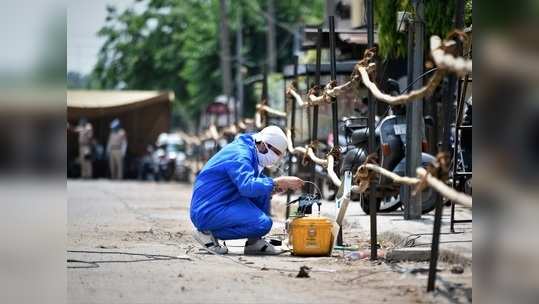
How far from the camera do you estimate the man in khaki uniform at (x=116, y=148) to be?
4156 centimetres

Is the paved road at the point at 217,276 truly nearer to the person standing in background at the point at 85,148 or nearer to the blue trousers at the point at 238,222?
the blue trousers at the point at 238,222

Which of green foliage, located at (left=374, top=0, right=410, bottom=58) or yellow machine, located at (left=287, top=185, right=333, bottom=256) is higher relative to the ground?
green foliage, located at (left=374, top=0, right=410, bottom=58)

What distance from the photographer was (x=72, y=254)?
1221 cm

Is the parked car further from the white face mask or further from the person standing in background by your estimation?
the white face mask

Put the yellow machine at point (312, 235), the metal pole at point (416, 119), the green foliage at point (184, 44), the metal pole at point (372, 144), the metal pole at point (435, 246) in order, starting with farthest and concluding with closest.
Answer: the green foliage at point (184, 44) < the metal pole at point (416, 119) < the yellow machine at point (312, 235) < the metal pole at point (372, 144) < the metal pole at point (435, 246)

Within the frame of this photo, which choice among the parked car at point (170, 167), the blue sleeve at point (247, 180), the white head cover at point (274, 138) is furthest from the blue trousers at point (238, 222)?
the parked car at point (170, 167)

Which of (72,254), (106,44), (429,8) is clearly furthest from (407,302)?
(106,44)

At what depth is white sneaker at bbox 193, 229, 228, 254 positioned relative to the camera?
12.4 meters

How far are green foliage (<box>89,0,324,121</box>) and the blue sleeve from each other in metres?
43.9

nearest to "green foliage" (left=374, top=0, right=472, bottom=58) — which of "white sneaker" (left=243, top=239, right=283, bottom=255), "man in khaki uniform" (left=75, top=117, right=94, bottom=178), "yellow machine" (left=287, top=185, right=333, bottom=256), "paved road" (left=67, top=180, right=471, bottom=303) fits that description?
"paved road" (left=67, top=180, right=471, bottom=303)

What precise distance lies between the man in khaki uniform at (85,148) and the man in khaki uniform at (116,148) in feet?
2.14
